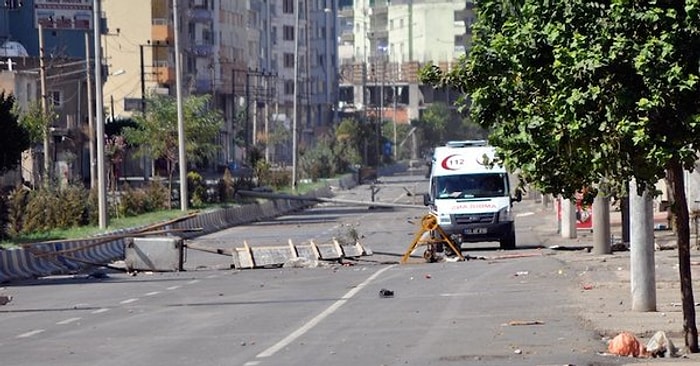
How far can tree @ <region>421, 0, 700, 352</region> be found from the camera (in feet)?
49.6

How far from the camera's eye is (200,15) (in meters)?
123

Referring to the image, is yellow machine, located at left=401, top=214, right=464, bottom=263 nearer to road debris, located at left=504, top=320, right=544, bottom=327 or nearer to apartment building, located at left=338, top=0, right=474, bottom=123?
road debris, located at left=504, top=320, right=544, bottom=327

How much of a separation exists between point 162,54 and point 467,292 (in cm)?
8803

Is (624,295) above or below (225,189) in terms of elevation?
above

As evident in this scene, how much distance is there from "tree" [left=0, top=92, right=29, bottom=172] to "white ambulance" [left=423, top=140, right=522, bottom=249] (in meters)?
20.1

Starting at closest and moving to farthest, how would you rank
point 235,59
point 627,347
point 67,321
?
point 627,347
point 67,321
point 235,59

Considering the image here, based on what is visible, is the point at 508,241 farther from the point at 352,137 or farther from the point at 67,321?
the point at 352,137

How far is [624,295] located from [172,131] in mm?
50437

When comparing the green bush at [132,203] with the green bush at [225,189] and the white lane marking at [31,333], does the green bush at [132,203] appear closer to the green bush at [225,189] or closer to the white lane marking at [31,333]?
the green bush at [225,189]

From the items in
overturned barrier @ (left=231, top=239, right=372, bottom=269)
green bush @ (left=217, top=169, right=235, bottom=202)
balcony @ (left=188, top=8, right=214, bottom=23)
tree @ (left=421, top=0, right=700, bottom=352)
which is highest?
balcony @ (left=188, top=8, right=214, bottom=23)

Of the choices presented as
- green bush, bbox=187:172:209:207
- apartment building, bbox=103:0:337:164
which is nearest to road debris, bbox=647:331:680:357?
green bush, bbox=187:172:209:207

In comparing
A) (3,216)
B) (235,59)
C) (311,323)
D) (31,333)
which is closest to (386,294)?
(311,323)

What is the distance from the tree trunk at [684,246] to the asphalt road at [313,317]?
0.97 meters

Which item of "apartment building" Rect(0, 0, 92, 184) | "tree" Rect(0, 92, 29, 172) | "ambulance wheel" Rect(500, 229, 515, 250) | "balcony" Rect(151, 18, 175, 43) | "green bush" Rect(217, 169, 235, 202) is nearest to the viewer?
"ambulance wheel" Rect(500, 229, 515, 250)
